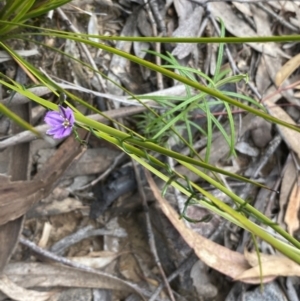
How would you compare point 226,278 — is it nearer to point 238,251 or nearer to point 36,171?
point 238,251

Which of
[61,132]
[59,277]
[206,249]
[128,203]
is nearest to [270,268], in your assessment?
[206,249]

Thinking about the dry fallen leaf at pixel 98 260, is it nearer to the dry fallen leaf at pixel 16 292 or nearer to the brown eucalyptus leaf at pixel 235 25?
the dry fallen leaf at pixel 16 292

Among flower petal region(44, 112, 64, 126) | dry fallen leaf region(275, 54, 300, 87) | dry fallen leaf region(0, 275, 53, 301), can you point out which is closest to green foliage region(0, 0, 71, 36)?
flower petal region(44, 112, 64, 126)

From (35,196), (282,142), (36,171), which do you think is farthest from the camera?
(282,142)

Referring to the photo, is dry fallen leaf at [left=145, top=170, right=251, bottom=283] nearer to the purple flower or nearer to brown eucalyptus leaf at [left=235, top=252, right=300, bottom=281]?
brown eucalyptus leaf at [left=235, top=252, right=300, bottom=281]

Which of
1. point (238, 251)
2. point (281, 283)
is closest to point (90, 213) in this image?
point (238, 251)

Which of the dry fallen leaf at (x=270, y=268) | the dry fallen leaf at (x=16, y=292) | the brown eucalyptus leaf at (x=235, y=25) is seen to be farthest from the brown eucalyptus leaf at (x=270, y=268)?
the brown eucalyptus leaf at (x=235, y=25)

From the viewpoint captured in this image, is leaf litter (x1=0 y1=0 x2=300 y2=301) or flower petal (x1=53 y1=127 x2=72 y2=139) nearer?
flower petal (x1=53 y1=127 x2=72 y2=139)
